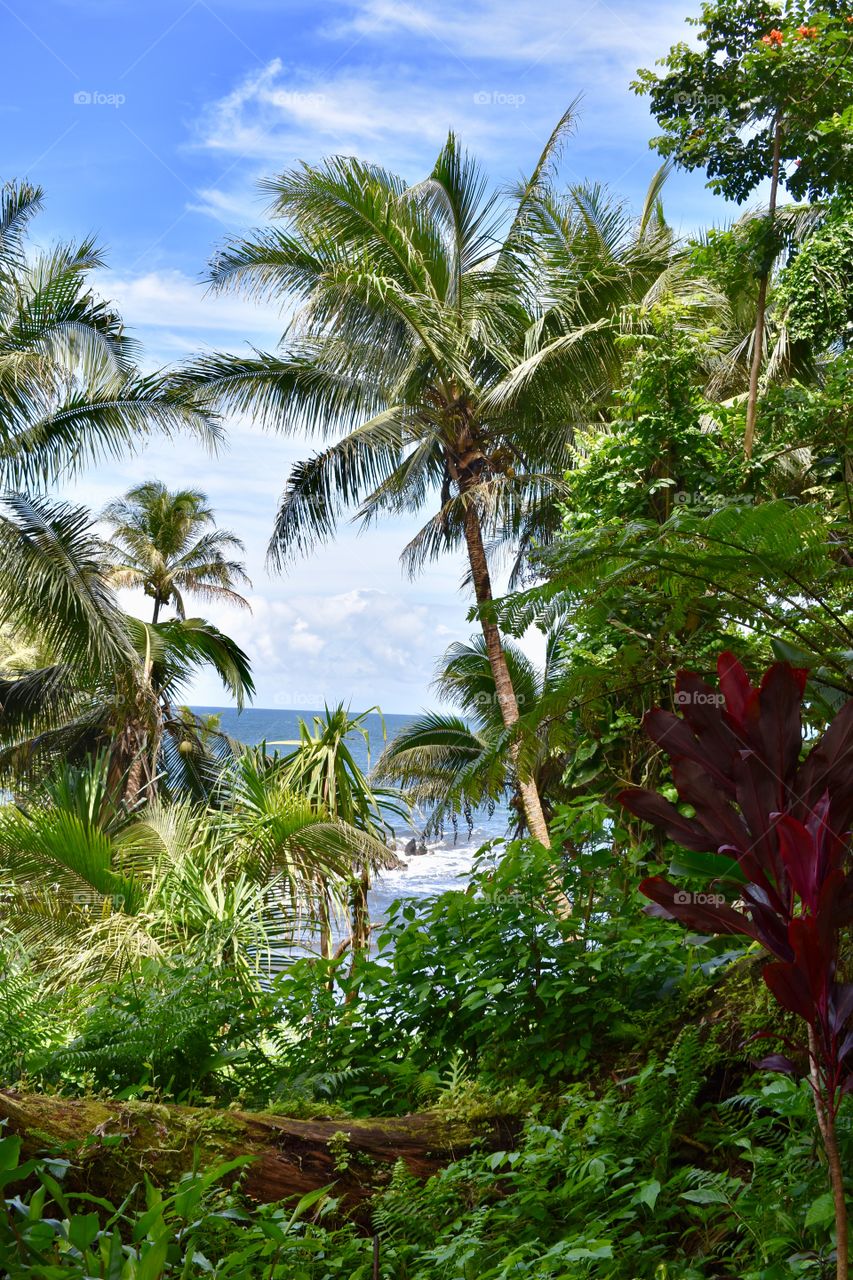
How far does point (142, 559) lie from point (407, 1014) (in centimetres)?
1718

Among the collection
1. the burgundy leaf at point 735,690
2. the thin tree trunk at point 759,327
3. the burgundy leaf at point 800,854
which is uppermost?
A: the thin tree trunk at point 759,327

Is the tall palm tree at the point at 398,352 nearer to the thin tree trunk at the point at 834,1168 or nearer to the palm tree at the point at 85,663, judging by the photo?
the palm tree at the point at 85,663

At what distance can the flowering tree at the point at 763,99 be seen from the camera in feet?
23.2

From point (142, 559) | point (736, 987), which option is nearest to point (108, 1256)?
point (736, 987)

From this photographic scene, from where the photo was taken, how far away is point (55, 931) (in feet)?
19.3

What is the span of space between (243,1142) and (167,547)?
57.9ft

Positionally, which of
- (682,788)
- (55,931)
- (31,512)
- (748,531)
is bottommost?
(55,931)

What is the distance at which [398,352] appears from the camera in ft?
35.6

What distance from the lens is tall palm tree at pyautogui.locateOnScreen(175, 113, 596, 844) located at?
1055 centimetres

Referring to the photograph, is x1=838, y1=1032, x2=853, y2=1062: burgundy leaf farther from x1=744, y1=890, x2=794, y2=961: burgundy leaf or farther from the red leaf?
x1=744, y1=890, x2=794, y2=961: burgundy leaf

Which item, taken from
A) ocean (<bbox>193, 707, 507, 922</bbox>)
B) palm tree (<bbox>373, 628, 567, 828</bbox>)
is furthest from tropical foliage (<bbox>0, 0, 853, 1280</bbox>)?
Answer: palm tree (<bbox>373, 628, 567, 828</bbox>)

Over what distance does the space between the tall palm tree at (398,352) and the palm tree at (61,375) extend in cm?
77

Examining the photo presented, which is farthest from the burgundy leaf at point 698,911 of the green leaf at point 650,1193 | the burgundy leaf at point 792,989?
the green leaf at point 650,1193

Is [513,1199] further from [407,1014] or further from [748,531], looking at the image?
[748,531]
